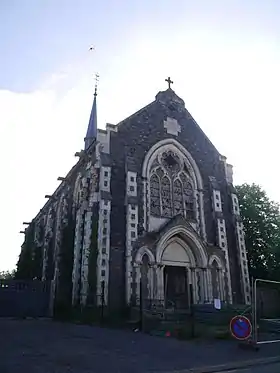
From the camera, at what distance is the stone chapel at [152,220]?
18108 mm

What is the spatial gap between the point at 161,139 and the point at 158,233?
6.73 m

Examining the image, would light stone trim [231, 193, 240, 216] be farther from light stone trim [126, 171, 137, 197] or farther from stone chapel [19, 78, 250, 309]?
light stone trim [126, 171, 137, 197]

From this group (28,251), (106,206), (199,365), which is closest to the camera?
(199,365)

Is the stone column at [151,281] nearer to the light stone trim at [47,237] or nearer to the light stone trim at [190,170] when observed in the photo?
the light stone trim at [190,170]

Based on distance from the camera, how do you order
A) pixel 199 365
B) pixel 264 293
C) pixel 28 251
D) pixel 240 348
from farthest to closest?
pixel 28 251
pixel 264 293
pixel 240 348
pixel 199 365

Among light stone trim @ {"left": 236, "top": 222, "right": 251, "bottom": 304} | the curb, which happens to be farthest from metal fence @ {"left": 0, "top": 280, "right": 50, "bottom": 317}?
the curb

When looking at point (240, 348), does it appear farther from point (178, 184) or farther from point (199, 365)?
point (178, 184)

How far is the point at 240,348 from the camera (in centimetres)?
1006

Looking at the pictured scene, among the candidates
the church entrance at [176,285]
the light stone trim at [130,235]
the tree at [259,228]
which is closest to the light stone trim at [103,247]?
the light stone trim at [130,235]

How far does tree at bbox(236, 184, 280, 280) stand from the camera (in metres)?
26.0

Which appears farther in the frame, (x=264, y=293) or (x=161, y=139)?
(x=161, y=139)

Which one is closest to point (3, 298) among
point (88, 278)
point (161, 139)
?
point (88, 278)

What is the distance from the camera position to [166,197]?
21.7 metres

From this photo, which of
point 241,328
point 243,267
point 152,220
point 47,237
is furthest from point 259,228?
point 241,328
